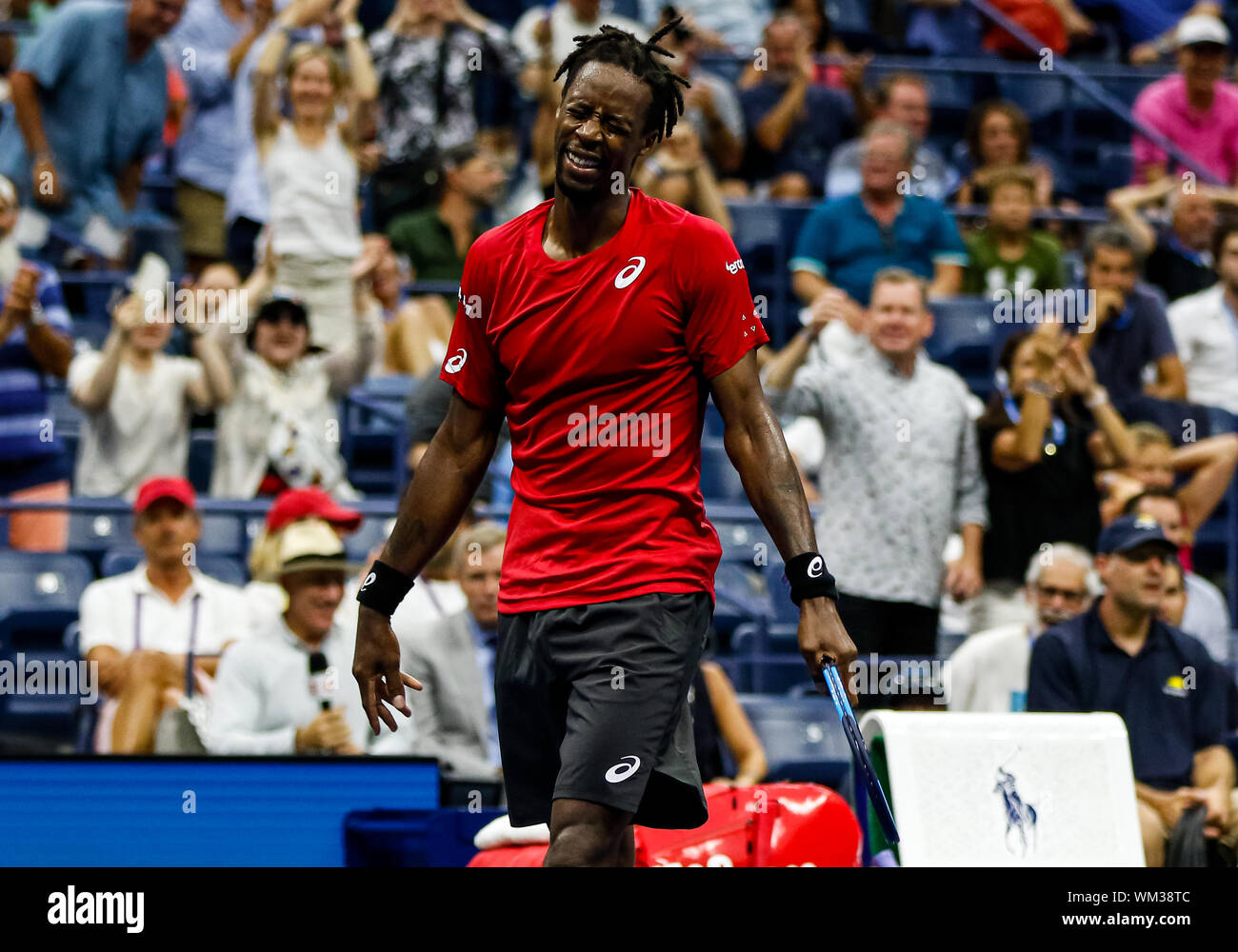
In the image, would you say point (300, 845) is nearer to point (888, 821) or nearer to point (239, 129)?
point (888, 821)

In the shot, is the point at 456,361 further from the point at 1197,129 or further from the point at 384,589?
the point at 1197,129

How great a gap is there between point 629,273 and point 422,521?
62 centimetres

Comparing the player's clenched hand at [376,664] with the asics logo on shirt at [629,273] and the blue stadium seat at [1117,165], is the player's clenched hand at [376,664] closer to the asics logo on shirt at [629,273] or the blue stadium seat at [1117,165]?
the asics logo on shirt at [629,273]

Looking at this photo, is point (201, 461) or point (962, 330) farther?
point (962, 330)

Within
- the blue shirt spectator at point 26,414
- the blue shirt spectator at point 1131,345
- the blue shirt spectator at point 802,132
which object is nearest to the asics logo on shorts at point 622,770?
the blue shirt spectator at point 26,414

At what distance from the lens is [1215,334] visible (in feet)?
29.5

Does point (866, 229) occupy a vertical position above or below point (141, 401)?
above

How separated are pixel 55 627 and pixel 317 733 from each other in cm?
170

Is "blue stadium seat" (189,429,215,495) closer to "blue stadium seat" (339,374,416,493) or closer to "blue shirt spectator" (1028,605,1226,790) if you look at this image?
"blue stadium seat" (339,374,416,493)

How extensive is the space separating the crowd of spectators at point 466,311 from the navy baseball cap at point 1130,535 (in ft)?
0.06

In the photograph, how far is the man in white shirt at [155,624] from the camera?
6.20 m

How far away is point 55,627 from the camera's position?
728 centimetres

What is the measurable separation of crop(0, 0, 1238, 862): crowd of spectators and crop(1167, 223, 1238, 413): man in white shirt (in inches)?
0.6

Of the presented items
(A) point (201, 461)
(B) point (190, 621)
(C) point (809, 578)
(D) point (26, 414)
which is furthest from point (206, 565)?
(C) point (809, 578)
